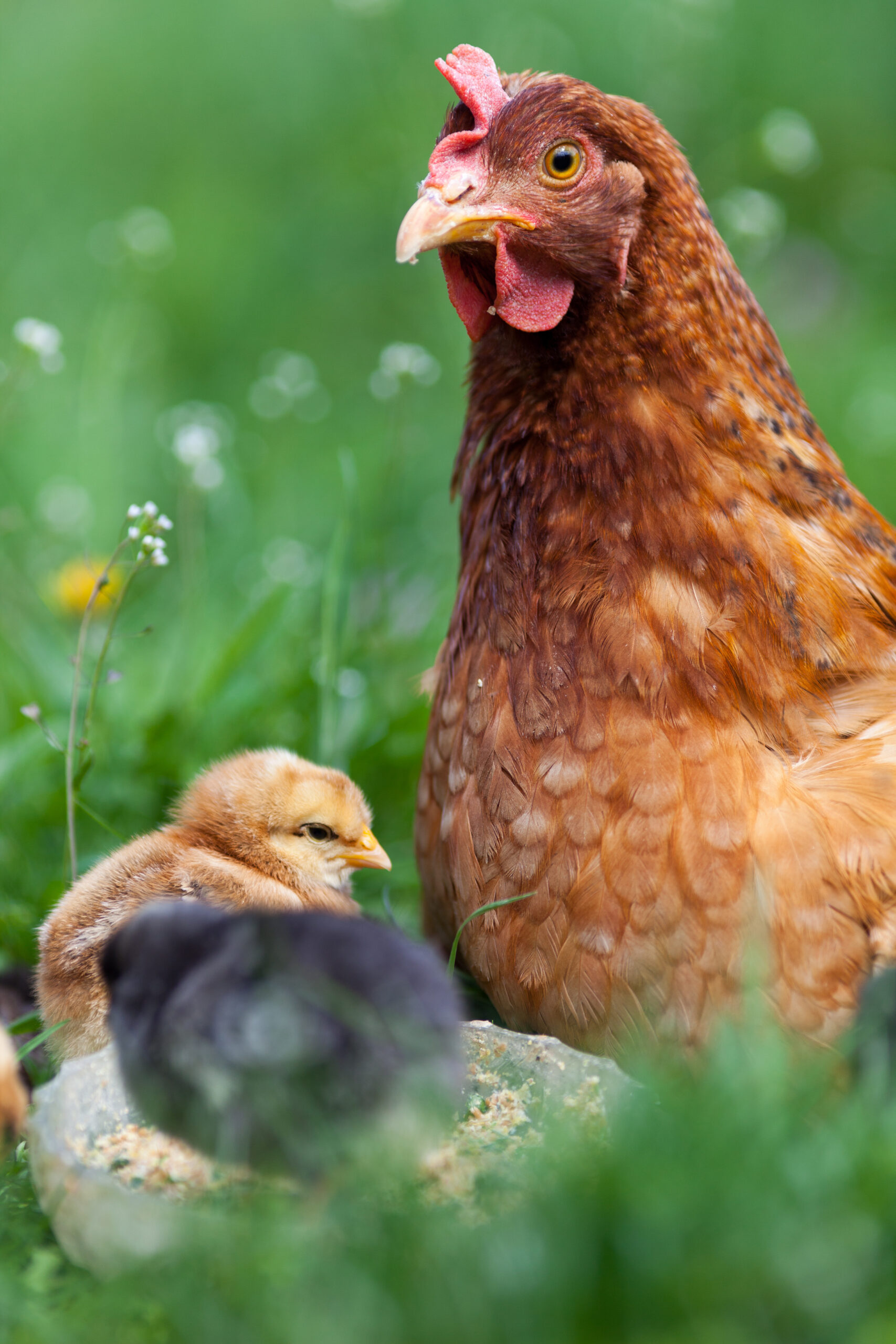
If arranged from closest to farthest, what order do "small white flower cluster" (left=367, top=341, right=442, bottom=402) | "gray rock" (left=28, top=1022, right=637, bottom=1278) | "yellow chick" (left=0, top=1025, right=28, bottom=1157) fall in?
1. "gray rock" (left=28, top=1022, right=637, bottom=1278)
2. "yellow chick" (left=0, top=1025, right=28, bottom=1157)
3. "small white flower cluster" (left=367, top=341, right=442, bottom=402)

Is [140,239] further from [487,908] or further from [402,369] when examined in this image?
[487,908]

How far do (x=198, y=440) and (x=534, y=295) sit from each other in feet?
5.18

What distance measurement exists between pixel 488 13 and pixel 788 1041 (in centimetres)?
691

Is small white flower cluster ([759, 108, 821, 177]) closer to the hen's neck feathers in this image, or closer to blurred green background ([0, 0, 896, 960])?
blurred green background ([0, 0, 896, 960])

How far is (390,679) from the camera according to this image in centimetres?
382

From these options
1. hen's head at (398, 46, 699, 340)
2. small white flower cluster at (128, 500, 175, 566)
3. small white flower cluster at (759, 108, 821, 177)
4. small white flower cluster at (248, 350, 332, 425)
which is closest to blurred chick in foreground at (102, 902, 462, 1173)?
small white flower cluster at (128, 500, 175, 566)

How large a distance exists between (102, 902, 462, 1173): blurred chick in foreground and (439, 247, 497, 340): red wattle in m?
1.21

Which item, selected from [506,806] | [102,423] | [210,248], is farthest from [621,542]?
[210,248]

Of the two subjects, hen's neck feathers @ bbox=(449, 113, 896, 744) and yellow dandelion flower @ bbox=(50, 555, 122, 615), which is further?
yellow dandelion flower @ bbox=(50, 555, 122, 615)

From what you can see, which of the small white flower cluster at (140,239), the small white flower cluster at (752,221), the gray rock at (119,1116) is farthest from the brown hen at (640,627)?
the small white flower cluster at (140,239)

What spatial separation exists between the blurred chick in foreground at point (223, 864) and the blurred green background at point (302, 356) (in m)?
0.40

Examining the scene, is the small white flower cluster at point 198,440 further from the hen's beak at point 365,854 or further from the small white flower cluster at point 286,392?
the hen's beak at point 365,854

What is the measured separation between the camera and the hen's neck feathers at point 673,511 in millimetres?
2301

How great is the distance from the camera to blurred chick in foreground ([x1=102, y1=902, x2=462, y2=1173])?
173 cm
